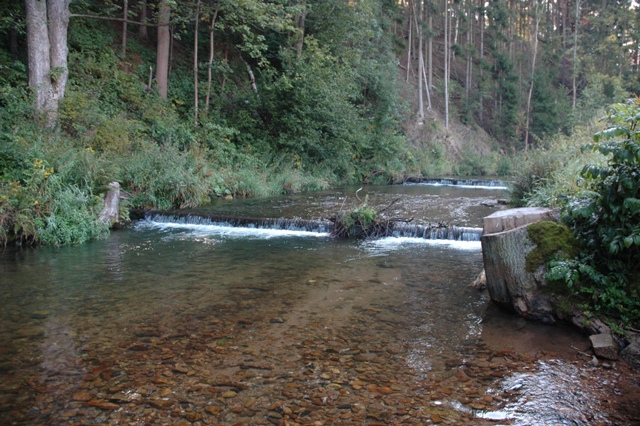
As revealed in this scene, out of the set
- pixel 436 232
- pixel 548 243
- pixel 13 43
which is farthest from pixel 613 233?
pixel 13 43

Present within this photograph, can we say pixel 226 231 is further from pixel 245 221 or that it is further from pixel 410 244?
pixel 410 244

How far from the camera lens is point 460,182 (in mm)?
22828

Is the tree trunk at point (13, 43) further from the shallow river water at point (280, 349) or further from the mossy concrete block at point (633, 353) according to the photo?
the mossy concrete block at point (633, 353)

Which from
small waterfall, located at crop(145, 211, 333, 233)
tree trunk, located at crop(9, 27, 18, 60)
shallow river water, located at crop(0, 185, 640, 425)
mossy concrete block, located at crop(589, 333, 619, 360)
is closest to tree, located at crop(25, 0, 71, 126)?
tree trunk, located at crop(9, 27, 18, 60)

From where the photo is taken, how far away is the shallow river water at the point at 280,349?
10.6ft

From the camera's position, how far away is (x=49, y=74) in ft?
42.7

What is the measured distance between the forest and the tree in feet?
0.12

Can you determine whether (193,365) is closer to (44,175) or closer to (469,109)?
(44,175)

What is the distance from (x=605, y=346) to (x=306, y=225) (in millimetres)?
7194

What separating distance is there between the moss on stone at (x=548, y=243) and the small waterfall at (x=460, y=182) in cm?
1661

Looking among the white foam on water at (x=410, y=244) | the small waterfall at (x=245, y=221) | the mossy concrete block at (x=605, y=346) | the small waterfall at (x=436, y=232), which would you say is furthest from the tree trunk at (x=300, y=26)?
the mossy concrete block at (x=605, y=346)

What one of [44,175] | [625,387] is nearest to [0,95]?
[44,175]

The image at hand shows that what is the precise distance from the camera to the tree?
12648 mm

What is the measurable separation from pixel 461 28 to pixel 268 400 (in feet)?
133
